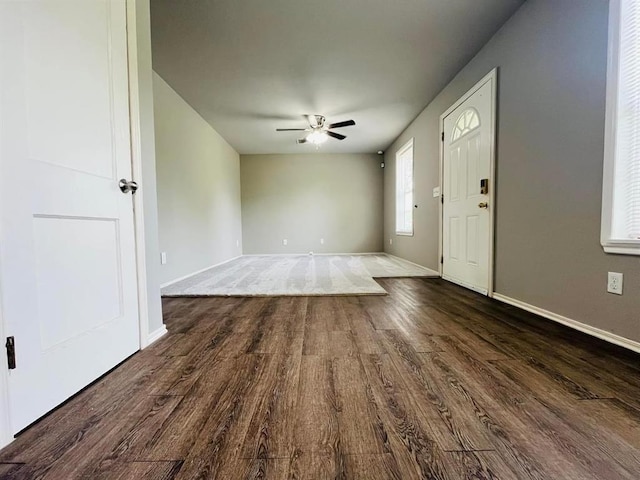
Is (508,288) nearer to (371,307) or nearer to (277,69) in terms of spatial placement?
(371,307)

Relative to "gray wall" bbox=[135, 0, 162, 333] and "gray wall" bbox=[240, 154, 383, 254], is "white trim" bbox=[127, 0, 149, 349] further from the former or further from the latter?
"gray wall" bbox=[240, 154, 383, 254]

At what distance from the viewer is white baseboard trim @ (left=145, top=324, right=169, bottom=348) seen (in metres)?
1.60

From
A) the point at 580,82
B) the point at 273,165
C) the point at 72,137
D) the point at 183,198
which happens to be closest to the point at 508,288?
the point at 580,82

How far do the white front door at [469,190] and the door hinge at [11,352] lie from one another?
10.2 feet

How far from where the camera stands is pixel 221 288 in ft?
9.84

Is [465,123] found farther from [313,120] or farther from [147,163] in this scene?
[147,163]

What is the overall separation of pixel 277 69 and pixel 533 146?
8.58ft

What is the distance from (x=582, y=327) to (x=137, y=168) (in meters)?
2.84

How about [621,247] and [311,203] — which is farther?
[311,203]

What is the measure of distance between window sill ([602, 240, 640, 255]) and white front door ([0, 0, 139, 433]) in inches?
105

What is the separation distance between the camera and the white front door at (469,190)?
262 cm

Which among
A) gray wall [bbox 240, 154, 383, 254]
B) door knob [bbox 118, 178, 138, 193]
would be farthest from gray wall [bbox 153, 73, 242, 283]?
door knob [bbox 118, 178, 138, 193]

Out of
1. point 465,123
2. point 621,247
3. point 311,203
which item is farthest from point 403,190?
point 621,247

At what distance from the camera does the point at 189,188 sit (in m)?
3.91
